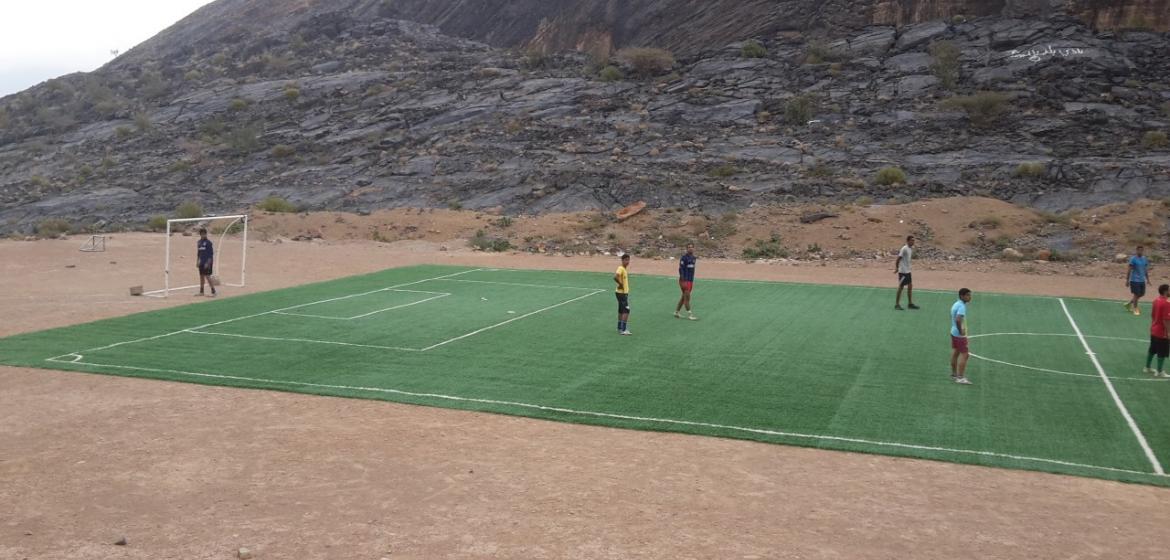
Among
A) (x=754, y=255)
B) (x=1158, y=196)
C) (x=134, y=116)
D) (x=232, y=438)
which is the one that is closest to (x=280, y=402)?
(x=232, y=438)

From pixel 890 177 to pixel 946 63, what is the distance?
63.2 feet

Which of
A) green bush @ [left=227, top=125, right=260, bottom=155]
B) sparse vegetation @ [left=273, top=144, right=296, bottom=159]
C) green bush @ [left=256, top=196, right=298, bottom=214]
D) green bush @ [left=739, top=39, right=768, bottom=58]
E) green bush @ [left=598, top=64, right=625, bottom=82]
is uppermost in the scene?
green bush @ [left=739, top=39, right=768, bottom=58]

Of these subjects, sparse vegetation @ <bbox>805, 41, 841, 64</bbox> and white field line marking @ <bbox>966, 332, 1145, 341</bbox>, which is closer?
white field line marking @ <bbox>966, 332, 1145, 341</bbox>

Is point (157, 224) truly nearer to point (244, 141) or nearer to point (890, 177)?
point (244, 141)

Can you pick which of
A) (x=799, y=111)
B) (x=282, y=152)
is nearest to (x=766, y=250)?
(x=799, y=111)

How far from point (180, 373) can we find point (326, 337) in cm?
393

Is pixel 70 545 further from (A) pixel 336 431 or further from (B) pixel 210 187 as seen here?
(B) pixel 210 187

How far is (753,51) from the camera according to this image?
71062 millimetres

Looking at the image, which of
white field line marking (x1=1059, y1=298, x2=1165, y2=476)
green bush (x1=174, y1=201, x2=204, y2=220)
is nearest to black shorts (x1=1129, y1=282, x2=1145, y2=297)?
white field line marking (x1=1059, y1=298, x2=1165, y2=476)

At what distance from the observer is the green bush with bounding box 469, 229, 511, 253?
139 ft

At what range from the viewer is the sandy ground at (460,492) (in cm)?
880

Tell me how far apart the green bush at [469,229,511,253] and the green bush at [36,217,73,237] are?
21769 mm

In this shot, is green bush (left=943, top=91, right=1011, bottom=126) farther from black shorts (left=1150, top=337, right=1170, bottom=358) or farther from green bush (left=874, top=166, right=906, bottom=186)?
black shorts (left=1150, top=337, right=1170, bottom=358)

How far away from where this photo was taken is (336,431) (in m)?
12.8
